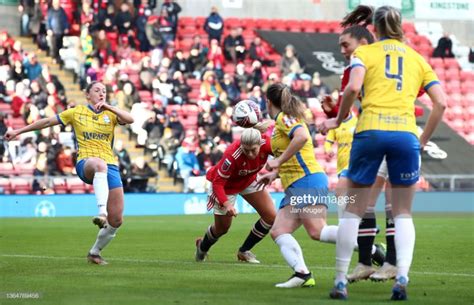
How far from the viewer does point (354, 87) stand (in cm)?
827

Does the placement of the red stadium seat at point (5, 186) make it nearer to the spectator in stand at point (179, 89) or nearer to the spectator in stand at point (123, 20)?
the spectator in stand at point (179, 89)

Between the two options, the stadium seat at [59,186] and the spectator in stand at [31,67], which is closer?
the stadium seat at [59,186]

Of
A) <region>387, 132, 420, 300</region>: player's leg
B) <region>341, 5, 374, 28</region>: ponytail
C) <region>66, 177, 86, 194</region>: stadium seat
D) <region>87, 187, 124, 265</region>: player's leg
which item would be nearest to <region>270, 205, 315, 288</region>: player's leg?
<region>387, 132, 420, 300</region>: player's leg

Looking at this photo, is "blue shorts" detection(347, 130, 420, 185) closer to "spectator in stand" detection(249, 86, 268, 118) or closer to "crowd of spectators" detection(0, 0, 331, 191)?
"crowd of spectators" detection(0, 0, 331, 191)

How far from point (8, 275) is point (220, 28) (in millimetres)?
21607

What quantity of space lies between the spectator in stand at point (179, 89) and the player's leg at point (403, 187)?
21357 mm

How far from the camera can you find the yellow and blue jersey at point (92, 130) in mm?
13086

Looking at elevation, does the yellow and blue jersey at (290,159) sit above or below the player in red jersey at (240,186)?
above

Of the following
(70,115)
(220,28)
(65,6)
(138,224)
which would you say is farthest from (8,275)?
(220,28)

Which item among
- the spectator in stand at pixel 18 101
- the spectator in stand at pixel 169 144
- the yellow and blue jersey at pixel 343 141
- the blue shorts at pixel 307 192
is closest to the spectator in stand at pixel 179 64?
the spectator in stand at pixel 169 144

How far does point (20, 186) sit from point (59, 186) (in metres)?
0.95

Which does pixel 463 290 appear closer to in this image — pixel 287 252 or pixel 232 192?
pixel 287 252

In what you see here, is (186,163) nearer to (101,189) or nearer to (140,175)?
(140,175)

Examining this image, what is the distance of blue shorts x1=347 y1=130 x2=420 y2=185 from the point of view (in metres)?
8.40
